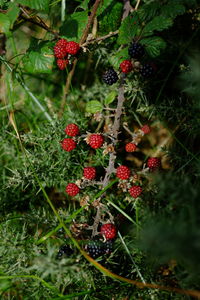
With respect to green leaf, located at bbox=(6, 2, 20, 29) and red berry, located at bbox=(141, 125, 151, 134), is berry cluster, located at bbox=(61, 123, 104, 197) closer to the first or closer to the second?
red berry, located at bbox=(141, 125, 151, 134)

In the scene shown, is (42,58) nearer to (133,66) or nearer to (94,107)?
(94,107)

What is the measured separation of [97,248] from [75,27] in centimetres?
145

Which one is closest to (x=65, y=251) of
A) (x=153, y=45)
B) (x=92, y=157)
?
(x=92, y=157)

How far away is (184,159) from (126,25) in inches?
38.4

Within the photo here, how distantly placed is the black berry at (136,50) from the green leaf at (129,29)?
0.14m

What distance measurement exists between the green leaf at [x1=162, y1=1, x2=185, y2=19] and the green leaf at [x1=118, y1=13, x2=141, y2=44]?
18 cm

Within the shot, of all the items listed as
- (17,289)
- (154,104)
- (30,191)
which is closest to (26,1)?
(154,104)

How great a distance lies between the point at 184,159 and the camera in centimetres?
219

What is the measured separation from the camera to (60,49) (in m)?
2.04

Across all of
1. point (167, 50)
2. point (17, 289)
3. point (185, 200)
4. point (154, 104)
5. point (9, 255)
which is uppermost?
point (167, 50)

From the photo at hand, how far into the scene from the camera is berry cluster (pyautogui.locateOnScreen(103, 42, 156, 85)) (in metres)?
1.94

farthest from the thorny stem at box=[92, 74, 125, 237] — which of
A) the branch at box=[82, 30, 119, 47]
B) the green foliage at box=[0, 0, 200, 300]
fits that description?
the branch at box=[82, 30, 119, 47]

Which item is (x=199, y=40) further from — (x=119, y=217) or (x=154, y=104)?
(x=119, y=217)

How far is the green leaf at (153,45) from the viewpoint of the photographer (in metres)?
1.98
